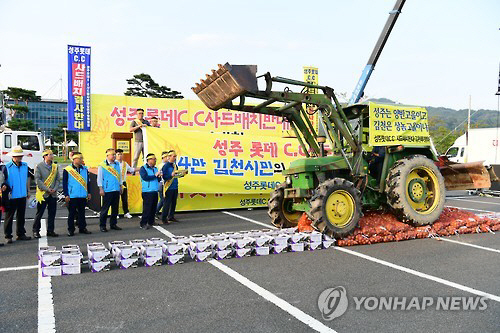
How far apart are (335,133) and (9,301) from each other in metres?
5.59

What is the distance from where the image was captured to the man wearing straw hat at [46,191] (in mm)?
8203

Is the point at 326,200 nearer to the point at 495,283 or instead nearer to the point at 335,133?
the point at 335,133

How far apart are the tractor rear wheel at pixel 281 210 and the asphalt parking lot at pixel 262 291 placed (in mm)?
1667

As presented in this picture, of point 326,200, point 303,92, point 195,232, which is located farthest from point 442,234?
point 195,232

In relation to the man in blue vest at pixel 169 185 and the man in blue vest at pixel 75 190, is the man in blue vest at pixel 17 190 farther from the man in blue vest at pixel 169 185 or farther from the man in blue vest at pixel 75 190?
the man in blue vest at pixel 169 185

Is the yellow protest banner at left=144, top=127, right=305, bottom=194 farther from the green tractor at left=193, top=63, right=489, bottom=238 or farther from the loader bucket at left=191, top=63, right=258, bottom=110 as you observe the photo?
the loader bucket at left=191, top=63, right=258, bottom=110

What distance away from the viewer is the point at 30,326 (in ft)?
12.5

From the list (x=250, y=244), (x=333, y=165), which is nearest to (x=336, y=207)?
(x=333, y=165)

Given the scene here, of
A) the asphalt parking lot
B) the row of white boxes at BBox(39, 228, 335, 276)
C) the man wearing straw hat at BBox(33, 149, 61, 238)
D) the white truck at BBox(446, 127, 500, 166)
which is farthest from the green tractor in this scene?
the white truck at BBox(446, 127, 500, 166)

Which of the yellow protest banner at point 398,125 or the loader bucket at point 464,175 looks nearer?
the yellow protest banner at point 398,125

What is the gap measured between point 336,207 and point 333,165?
0.83m

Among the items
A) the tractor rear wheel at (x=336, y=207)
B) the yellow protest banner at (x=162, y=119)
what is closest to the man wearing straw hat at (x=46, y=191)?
the yellow protest banner at (x=162, y=119)

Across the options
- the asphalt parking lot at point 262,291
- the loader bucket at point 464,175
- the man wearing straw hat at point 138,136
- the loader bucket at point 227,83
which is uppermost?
the loader bucket at point 227,83

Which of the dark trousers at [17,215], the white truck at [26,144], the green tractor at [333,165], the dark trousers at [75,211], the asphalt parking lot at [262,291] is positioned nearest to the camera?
the asphalt parking lot at [262,291]
